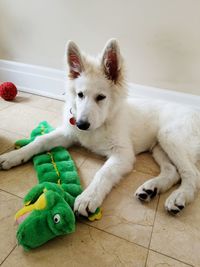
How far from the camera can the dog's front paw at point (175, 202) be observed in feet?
4.62

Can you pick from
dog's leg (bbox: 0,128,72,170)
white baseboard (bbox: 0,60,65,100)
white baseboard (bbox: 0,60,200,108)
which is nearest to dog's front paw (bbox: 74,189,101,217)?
dog's leg (bbox: 0,128,72,170)

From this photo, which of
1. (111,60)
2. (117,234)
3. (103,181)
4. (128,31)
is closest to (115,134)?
(103,181)

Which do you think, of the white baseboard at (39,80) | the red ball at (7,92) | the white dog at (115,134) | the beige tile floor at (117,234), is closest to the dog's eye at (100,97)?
the white dog at (115,134)

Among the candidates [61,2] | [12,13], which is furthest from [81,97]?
[12,13]

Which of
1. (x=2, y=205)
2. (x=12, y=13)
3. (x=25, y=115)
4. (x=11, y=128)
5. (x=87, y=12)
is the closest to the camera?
(x=2, y=205)

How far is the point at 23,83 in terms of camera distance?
11.0ft

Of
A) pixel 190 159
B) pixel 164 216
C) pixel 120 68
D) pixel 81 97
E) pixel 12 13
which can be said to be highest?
pixel 12 13

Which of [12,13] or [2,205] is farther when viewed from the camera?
[12,13]

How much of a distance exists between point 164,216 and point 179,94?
1745mm

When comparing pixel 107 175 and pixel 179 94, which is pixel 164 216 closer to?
pixel 107 175

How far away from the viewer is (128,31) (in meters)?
2.64

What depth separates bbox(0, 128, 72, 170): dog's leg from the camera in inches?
65.4

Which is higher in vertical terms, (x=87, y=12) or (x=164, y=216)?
(x=87, y=12)

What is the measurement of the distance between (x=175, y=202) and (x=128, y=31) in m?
2.10
